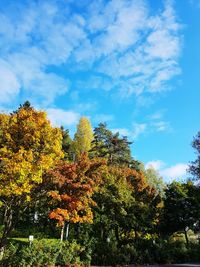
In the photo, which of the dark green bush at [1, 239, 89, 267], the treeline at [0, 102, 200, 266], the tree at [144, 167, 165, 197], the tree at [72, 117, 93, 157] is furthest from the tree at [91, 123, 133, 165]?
the dark green bush at [1, 239, 89, 267]

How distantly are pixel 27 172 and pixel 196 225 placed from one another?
18655mm

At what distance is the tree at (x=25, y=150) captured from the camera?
1422 centimetres

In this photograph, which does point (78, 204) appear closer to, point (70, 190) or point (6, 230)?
point (70, 190)

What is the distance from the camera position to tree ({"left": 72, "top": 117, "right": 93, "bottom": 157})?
54.2m

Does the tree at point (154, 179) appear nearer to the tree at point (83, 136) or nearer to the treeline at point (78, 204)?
the tree at point (83, 136)

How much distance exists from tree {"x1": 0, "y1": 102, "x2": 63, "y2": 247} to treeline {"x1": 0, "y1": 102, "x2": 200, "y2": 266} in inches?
1.6

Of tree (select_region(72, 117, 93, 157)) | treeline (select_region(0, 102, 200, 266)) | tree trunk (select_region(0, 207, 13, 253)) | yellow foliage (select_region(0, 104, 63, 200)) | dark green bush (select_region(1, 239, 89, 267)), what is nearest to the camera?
yellow foliage (select_region(0, 104, 63, 200))

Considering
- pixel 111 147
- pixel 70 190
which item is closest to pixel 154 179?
pixel 111 147

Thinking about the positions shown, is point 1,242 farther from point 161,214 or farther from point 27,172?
point 161,214

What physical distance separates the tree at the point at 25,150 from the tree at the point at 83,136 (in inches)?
1450

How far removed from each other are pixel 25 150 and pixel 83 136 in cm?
4257

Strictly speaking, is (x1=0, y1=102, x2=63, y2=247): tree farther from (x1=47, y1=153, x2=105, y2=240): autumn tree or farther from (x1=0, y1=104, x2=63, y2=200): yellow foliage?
(x1=47, y1=153, x2=105, y2=240): autumn tree

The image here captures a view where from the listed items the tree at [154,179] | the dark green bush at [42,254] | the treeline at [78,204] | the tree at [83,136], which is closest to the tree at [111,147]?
the tree at [83,136]

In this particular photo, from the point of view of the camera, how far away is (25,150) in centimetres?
1502
